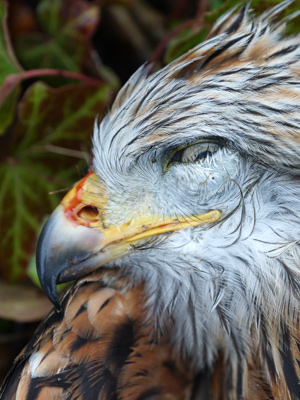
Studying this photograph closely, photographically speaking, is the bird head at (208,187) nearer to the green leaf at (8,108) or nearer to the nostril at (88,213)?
the nostril at (88,213)

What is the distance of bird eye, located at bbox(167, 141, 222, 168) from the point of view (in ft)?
4.28

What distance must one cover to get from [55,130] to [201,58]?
0.86m

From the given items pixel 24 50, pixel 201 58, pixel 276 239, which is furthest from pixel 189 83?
pixel 24 50

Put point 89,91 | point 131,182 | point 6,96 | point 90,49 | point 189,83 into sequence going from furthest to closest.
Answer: point 90,49, point 89,91, point 6,96, point 131,182, point 189,83

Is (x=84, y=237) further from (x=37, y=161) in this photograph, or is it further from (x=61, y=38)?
(x=61, y=38)

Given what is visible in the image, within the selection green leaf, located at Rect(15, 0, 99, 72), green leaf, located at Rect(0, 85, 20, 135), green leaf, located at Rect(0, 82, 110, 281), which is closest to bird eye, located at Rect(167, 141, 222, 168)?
green leaf, located at Rect(0, 82, 110, 281)

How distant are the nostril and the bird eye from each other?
0.84ft

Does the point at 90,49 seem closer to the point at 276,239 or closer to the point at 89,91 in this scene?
the point at 89,91

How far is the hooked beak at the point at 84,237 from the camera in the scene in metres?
1.37

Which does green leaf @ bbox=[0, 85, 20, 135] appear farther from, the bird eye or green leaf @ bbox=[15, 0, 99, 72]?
the bird eye

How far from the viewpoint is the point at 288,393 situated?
139cm

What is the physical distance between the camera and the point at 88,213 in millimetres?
1414

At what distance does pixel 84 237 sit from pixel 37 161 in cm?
78

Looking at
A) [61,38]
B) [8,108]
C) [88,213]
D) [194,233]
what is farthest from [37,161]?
[194,233]
